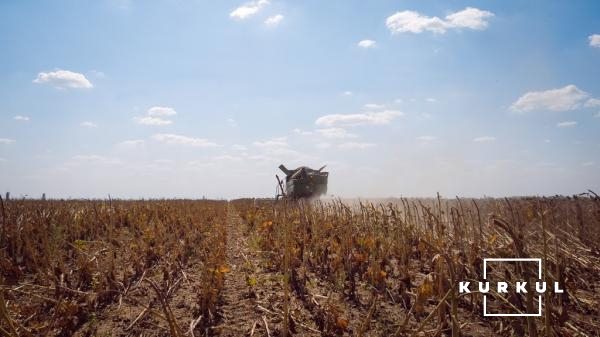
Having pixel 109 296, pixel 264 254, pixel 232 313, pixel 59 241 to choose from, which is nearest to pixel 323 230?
pixel 264 254

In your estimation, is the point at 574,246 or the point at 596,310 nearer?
the point at 596,310

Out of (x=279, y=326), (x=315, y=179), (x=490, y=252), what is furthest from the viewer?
(x=315, y=179)

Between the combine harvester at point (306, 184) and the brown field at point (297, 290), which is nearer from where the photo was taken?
the brown field at point (297, 290)

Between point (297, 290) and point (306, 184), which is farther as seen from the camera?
point (306, 184)

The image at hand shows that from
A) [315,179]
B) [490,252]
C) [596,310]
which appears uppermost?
[315,179]

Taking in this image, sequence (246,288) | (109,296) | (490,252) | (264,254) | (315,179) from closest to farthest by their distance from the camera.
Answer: (109,296) < (246,288) < (490,252) < (264,254) < (315,179)

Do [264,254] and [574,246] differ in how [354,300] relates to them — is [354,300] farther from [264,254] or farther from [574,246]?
[574,246]

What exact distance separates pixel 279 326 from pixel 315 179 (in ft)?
71.4

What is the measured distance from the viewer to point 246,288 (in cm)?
464

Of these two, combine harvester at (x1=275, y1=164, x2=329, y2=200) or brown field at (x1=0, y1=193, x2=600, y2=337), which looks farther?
combine harvester at (x1=275, y1=164, x2=329, y2=200)

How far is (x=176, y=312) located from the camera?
3746 mm

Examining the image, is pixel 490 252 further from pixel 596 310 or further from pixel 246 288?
pixel 246 288

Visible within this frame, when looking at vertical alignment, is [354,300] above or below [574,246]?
below

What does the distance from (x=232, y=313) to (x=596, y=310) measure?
12.9ft
